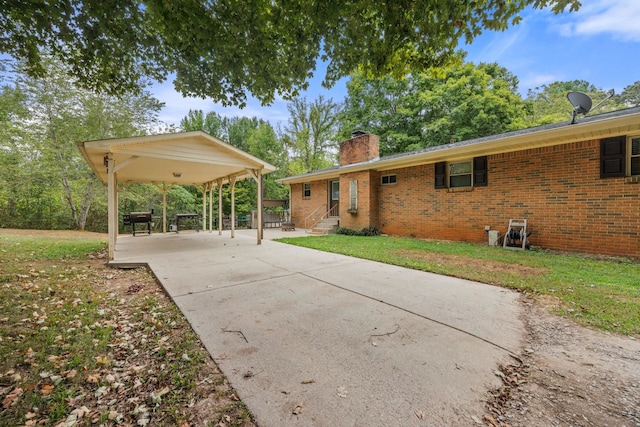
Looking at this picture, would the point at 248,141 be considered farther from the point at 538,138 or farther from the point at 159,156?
the point at 538,138

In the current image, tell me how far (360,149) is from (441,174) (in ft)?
15.0

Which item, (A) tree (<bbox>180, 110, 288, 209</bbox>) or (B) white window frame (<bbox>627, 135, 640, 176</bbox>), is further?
(A) tree (<bbox>180, 110, 288, 209</bbox>)

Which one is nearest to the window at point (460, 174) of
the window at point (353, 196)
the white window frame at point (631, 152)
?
the white window frame at point (631, 152)

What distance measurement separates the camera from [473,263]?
18.5 ft

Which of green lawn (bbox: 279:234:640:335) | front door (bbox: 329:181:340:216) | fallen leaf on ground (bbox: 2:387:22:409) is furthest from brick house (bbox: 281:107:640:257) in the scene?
fallen leaf on ground (bbox: 2:387:22:409)

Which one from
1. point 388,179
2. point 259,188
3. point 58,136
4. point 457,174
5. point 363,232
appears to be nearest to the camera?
point 259,188

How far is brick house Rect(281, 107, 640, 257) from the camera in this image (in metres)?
6.08

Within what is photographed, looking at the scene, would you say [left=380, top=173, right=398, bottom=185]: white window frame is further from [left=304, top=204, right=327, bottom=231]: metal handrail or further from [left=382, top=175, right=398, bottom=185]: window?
[left=304, top=204, right=327, bottom=231]: metal handrail

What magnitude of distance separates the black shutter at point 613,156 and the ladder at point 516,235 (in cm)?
201

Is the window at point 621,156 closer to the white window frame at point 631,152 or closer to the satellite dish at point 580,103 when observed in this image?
the white window frame at point 631,152

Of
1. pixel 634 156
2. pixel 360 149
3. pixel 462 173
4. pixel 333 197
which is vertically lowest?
pixel 333 197

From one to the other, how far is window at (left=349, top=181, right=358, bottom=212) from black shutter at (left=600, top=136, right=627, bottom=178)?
779cm

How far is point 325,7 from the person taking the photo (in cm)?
354

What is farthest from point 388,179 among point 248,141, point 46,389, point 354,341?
point 248,141
